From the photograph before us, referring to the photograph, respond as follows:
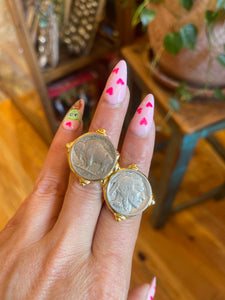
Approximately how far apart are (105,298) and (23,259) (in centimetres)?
16

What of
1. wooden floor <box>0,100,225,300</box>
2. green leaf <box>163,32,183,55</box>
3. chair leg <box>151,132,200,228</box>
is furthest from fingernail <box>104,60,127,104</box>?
wooden floor <box>0,100,225,300</box>

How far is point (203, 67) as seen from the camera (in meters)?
0.57

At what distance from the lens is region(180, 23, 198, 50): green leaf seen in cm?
50

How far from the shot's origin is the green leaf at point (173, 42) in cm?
51

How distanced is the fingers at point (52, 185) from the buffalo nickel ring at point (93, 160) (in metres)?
0.10

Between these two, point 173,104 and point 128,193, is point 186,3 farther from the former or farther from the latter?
point 128,193

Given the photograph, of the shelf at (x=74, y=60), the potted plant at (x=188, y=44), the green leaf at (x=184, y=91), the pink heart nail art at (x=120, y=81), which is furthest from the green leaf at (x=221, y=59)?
the shelf at (x=74, y=60)

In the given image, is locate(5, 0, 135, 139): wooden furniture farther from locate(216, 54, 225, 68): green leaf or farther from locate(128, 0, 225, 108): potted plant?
locate(216, 54, 225, 68): green leaf

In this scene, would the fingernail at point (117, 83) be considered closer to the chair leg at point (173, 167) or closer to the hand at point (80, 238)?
the hand at point (80, 238)

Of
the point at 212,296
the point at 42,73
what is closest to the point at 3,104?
the point at 42,73

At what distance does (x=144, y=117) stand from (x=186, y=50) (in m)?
0.19

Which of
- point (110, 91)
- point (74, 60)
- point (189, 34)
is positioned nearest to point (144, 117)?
point (110, 91)

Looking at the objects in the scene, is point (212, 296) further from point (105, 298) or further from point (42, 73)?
point (42, 73)

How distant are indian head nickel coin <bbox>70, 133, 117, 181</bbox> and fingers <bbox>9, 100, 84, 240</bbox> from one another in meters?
0.10
